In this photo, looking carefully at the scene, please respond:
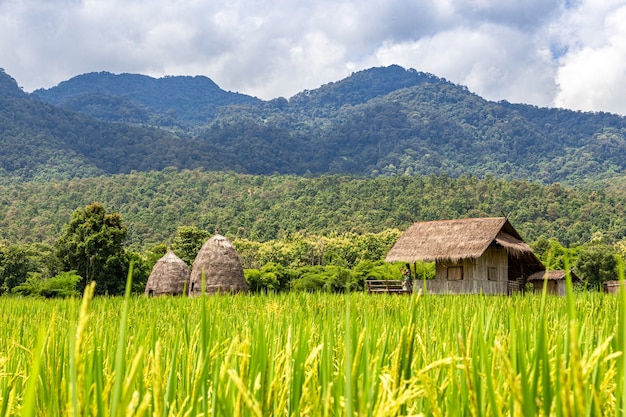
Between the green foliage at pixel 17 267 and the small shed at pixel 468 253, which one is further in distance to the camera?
the green foliage at pixel 17 267

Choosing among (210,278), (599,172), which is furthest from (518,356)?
(599,172)

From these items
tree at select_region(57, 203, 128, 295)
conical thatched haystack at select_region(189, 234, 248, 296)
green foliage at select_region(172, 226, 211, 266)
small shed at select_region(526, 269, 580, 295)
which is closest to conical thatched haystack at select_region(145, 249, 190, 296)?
conical thatched haystack at select_region(189, 234, 248, 296)

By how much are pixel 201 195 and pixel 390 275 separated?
234 ft

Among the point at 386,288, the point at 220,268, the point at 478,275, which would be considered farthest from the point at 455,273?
the point at 220,268

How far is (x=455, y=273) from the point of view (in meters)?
24.3

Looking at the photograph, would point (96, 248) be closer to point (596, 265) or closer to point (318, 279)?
point (318, 279)

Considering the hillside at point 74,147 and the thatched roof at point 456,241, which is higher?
the hillside at point 74,147

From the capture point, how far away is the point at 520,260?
86.7ft

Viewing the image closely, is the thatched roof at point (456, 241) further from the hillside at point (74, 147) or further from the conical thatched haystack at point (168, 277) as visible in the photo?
the hillside at point (74, 147)

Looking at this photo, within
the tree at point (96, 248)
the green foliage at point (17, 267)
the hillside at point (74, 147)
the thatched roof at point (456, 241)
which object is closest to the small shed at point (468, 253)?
the thatched roof at point (456, 241)

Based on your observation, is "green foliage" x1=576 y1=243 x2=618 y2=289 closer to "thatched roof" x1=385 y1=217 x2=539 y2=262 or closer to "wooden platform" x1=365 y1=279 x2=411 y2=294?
"thatched roof" x1=385 y1=217 x2=539 y2=262

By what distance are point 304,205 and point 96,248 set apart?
57.5 meters

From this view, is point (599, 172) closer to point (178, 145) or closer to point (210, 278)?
point (178, 145)

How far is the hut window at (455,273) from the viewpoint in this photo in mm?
24103
